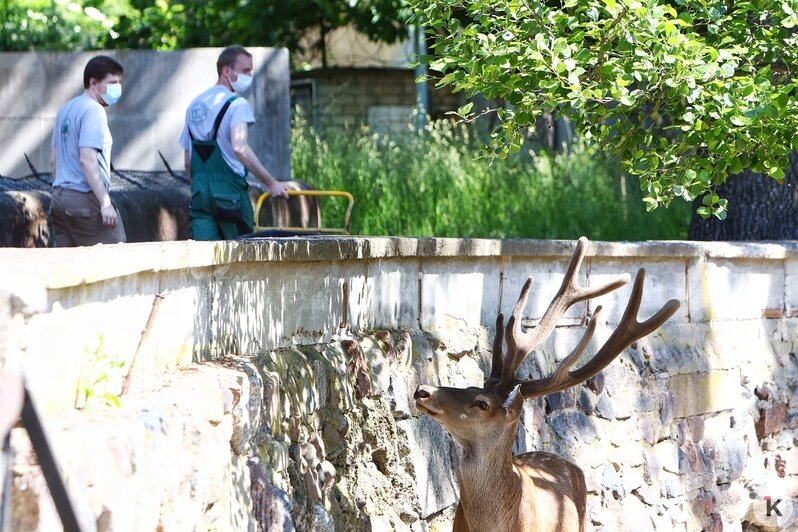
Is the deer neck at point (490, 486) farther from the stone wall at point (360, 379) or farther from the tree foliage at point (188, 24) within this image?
the tree foliage at point (188, 24)

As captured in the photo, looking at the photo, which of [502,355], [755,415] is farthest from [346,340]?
[755,415]

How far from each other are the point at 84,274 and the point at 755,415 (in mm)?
6212

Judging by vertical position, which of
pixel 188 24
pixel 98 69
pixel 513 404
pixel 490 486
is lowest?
pixel 490 486

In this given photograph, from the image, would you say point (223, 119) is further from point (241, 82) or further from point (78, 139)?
point (78, 139)

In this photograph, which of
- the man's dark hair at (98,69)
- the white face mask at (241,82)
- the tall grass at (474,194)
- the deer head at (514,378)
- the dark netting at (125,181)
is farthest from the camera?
the tall grass at (474,194)

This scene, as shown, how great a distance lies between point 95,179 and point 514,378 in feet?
8.72

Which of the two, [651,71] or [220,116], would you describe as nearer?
[651,71]

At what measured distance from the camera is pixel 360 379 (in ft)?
18.4

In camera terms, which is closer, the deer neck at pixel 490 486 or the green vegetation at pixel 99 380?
the green vegetation at pixel 99 380

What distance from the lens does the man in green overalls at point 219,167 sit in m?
8.09

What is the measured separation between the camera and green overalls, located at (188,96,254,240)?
26.6 ft

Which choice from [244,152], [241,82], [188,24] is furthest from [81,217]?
[188,24]

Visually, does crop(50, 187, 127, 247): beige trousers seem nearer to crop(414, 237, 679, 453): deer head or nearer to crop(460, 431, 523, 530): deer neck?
crop(414, 237, 679, 453): deer head

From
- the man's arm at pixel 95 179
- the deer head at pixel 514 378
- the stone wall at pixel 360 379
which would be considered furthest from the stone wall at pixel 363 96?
the deer head at pixel 514 378
